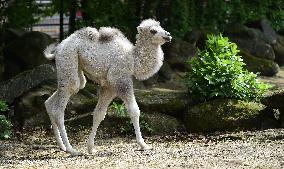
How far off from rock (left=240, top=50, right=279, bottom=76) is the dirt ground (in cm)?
624

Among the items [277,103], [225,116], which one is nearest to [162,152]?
[225,116]

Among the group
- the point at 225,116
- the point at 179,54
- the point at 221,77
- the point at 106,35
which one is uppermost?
the point at 106,35

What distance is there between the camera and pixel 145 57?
788 cm

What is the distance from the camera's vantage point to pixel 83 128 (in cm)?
1034

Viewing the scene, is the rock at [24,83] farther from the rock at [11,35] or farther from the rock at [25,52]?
the rock at [11,35]

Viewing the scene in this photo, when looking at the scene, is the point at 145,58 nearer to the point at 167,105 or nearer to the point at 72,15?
the point at 167,105

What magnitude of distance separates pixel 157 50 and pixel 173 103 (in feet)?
8.80

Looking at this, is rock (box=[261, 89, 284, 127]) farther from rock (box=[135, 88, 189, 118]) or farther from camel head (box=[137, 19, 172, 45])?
camel head (box=[137, 19, 172, 45])

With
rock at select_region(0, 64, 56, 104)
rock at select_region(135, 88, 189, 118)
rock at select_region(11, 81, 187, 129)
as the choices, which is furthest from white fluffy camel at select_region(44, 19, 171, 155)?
rock at select_region(0, 64, 56, 104)

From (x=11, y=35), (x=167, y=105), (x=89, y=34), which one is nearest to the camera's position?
(x=89, y=34)

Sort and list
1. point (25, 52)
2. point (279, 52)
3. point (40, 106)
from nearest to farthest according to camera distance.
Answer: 1. point (40, 106)
2. point (25, 52)
3. point (279, 52)

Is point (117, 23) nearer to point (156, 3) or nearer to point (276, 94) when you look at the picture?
point (156, 3)

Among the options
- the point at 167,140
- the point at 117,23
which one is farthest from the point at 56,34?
the point at 167,140

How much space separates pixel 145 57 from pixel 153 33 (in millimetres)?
329
